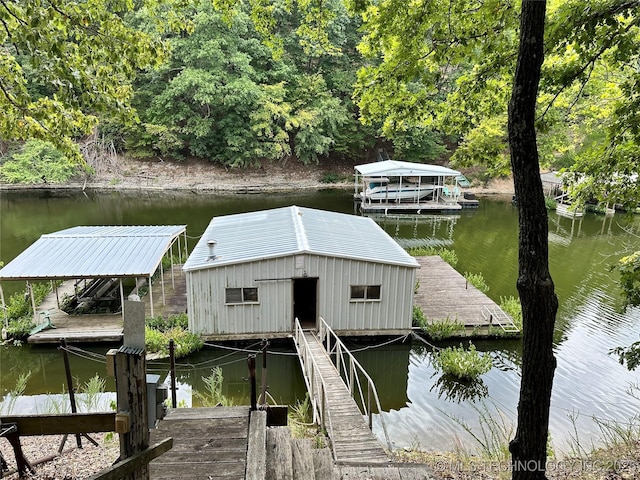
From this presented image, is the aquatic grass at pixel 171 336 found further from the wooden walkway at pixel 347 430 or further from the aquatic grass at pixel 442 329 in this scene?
the aquatic grass at pixel 442 329

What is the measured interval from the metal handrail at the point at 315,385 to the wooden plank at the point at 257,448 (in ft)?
6.08

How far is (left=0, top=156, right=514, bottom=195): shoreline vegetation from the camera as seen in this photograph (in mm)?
33219

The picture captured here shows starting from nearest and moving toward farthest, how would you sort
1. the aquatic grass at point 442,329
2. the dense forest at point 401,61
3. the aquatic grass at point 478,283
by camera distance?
the dense forest at point 401,61
the aquatic grass at point 442,329
the aquatic grass at point 478,283

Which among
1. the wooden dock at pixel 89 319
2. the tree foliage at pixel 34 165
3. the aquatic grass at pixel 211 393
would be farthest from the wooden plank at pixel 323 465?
the tree foliage at pixel 34 165

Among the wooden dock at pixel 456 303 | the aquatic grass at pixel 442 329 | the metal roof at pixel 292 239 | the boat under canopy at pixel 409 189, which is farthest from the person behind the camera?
the boat under canopy at pixel 409 189

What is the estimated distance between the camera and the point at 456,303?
13.7 m

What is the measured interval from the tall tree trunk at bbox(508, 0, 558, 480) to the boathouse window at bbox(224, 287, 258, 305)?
8494 millimetres

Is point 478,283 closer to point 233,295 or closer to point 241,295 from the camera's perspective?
point 241,295

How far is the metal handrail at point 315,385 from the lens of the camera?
7090mm

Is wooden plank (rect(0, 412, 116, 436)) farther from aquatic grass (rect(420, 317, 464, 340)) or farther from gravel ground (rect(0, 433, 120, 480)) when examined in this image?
aquatic grass (rect(420, 317, 464, 340))

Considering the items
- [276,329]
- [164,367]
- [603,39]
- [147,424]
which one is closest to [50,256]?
[164,367]

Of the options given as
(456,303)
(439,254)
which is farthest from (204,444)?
(439,254)

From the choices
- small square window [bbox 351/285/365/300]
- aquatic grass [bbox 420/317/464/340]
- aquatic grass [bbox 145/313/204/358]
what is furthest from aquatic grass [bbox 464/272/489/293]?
aquatic grass [bbox 145/313/204/358]

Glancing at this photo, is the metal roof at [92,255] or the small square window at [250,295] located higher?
the metal roof at [92,255]
